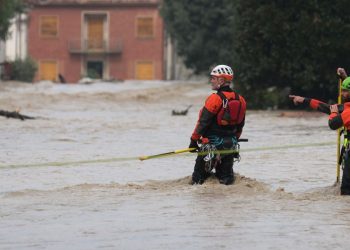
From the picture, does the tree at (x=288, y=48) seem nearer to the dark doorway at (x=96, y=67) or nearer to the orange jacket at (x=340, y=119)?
the orange jacket at (x=340, y=119)

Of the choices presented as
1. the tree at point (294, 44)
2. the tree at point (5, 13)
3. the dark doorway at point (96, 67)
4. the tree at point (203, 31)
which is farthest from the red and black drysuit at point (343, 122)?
the dark doorway at point (96, 67)

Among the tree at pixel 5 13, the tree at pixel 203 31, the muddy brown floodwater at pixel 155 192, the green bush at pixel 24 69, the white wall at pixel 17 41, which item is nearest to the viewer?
the muddy brown floodwater at pixel 155 192

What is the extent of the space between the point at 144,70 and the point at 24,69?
12625mm

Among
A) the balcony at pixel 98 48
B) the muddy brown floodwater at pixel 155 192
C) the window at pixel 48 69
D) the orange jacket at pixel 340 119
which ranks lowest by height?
the window at pixel 48 69

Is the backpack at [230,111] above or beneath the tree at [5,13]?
beneath

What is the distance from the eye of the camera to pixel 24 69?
75000 millimetres

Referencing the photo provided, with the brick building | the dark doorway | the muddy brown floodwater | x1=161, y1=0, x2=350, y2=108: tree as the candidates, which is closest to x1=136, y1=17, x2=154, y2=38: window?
the brick building

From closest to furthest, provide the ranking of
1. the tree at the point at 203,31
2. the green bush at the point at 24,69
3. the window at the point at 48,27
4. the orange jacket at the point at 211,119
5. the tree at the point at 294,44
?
the orange jacket at the point at 211,119
the tree at the point at 294,44
the tree at the point at 203,31
the green bush at the point at 24,69
the window at the point at 48,27

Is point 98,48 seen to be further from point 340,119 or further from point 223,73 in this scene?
point 340,119

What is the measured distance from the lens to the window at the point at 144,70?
84625 millimetres

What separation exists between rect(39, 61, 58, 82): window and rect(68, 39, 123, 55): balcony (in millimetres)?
1948

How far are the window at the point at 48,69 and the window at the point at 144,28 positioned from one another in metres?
6.76

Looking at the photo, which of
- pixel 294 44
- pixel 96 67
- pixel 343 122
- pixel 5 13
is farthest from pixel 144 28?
pixel 343 122

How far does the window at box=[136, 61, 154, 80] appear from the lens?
84625mm
